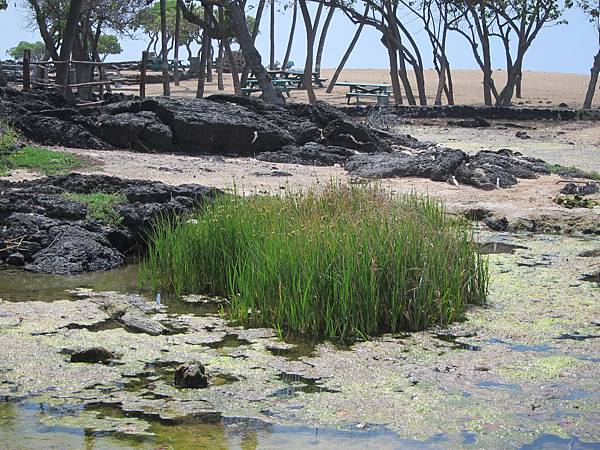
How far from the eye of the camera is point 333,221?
312 inches

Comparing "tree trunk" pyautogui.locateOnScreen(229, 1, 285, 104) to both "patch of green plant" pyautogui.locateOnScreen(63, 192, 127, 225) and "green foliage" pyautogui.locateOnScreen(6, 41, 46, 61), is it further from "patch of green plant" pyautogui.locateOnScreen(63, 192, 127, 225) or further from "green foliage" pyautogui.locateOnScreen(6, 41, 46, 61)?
"green foliage" pyautogui.locateOnScreen(6, 41, 46, 61)

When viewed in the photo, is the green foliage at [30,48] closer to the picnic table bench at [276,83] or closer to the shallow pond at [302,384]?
the picnic table bench at [276,83]

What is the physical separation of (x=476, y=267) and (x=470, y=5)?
23.0 metres

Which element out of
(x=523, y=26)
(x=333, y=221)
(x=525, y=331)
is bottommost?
(x=525, y=331)

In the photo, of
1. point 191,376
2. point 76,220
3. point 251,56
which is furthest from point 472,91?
point 191,376

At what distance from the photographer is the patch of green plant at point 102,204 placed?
1039 centimetres

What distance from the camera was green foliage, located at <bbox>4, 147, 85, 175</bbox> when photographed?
45.4 ft

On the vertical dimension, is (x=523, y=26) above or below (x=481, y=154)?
above

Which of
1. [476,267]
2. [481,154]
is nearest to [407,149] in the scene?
[481,154]

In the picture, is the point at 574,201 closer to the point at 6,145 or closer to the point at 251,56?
the point at 6,145

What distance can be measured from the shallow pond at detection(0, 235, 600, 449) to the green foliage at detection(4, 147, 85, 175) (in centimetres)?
596

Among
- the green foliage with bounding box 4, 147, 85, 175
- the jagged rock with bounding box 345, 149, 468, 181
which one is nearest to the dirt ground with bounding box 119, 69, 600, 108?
the jagged rock with bounding box 345, 149, 468, 181

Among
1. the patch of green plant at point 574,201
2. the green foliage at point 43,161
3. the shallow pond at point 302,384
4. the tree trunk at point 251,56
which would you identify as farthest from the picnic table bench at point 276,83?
the shallow pond at point 302,384

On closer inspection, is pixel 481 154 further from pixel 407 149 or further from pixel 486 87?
pixel 486 87
